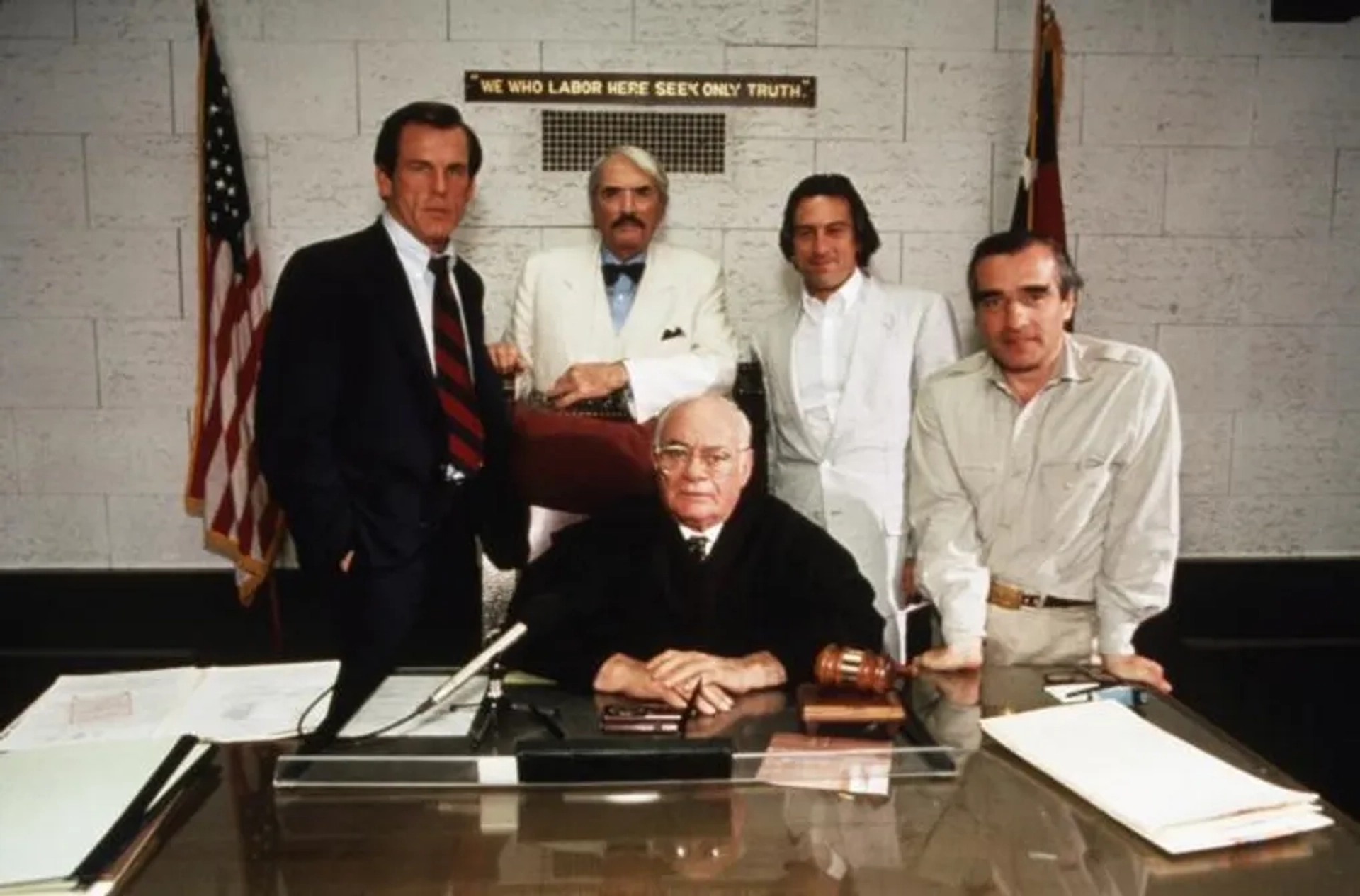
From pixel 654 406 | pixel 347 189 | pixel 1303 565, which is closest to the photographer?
pixel 654 406

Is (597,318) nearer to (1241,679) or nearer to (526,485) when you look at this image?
(526,485)

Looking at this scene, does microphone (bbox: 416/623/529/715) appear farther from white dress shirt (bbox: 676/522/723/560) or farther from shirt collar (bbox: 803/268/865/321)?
shirt collar (bbox: 803/268/865/321)

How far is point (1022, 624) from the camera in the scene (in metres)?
2.50

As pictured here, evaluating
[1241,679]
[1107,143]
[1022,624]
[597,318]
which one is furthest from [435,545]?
[1241,679]

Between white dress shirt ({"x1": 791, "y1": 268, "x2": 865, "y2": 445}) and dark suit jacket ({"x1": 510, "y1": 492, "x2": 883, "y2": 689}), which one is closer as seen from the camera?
dark suit jacket ({"x1": 510, "y1": 492, "x2": 883, "y2": 689})

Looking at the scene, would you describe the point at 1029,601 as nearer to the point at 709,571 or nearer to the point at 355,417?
the point at 709,571

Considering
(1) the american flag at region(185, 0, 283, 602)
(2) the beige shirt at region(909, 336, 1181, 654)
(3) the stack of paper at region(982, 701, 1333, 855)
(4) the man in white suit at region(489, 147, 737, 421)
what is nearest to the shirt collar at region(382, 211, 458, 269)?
(4) the man in white suit at region(489, 147, 737, 421)

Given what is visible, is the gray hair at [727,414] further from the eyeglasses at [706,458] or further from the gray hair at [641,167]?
the gray hair at [641,167]

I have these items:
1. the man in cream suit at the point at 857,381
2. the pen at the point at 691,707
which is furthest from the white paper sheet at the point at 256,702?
the man in cream suit at the point at 857,381

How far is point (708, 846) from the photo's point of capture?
54.5 inches

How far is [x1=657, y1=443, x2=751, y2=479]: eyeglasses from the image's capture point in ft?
7.40

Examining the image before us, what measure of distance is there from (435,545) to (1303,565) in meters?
3.09

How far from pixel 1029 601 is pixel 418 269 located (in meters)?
1.58

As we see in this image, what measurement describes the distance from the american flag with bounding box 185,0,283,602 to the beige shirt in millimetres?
2108
